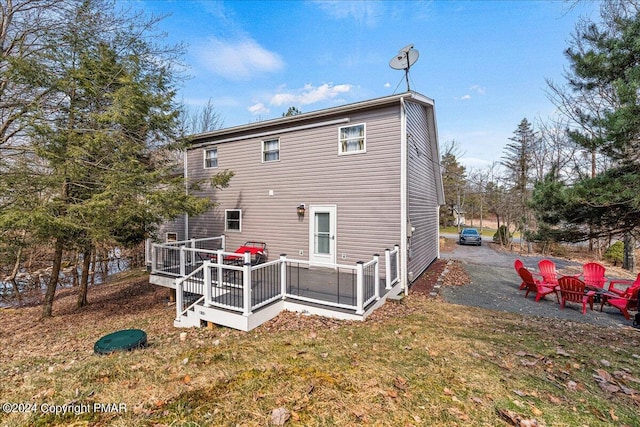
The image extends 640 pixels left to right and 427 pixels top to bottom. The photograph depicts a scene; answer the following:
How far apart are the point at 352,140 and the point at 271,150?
3.24 metres

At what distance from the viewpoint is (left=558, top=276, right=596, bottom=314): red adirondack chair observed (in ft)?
22.2

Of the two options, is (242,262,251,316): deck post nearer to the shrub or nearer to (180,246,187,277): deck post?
(180,246,187,277): deck post

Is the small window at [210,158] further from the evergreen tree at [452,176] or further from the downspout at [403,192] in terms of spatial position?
the evergreen tree at [452,176]

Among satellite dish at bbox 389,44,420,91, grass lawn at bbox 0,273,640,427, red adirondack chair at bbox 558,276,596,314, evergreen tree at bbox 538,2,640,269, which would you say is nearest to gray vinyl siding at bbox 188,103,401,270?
satellite dish at bbox 389,44,420,91

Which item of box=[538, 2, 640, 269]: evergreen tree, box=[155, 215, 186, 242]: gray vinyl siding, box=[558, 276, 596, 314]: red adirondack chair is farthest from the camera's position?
box=[155, 215, 186, 242]: gray vinyl siding

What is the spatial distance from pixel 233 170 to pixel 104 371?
27.4 feet

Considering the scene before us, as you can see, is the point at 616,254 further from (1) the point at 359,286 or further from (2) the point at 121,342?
(2) the point at 121,342

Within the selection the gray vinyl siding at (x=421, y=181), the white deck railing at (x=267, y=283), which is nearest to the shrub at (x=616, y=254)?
the gray vinyl siding at (x=421, y=181)

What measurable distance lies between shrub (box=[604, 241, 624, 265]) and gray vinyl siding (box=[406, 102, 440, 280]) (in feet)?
37.1

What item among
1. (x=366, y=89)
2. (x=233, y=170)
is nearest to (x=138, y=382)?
(x=233, y=170)

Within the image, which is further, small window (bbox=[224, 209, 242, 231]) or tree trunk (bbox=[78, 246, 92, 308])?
small window (bbox=[224, 209, 242, 231])

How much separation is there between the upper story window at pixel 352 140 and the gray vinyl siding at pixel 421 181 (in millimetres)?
1402

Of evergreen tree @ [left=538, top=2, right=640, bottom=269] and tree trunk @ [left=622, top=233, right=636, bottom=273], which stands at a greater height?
evergreen tree @ [left=538, top=2, right=640, bottom=269]

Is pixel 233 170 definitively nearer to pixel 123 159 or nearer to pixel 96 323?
pixel 123 159
